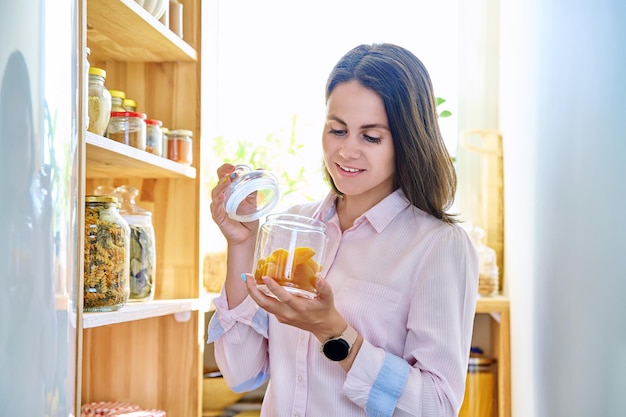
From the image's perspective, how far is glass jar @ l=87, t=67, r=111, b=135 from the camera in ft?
4.66

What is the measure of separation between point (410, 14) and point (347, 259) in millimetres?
1611

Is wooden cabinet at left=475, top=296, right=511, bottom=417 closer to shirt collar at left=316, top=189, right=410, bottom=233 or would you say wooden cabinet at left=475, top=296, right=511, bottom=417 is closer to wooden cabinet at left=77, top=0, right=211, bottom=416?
wooden cabinet at left=77, top=0, right=211, bottom=416

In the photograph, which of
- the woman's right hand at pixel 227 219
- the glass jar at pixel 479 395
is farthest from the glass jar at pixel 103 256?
the glass jar at pixel 479 395

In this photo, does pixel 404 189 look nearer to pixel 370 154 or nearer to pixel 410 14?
pixel 370 154

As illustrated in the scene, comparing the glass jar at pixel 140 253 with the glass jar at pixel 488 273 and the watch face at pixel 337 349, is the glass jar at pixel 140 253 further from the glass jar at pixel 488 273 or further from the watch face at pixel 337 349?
the glass jar at pixel 488 273

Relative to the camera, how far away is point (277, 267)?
116cm

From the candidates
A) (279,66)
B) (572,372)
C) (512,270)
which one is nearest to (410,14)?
(279,66)

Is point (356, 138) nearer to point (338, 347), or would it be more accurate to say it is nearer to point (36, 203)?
point (338, 347)

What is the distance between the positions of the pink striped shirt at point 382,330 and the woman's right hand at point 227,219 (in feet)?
0.40

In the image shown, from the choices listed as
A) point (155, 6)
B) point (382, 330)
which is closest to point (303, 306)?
point (382, 330)

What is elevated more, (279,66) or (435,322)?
(279,66)

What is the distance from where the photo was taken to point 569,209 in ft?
4.71

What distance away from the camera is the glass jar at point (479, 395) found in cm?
237

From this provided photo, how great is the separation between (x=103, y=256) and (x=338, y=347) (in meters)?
0.50
